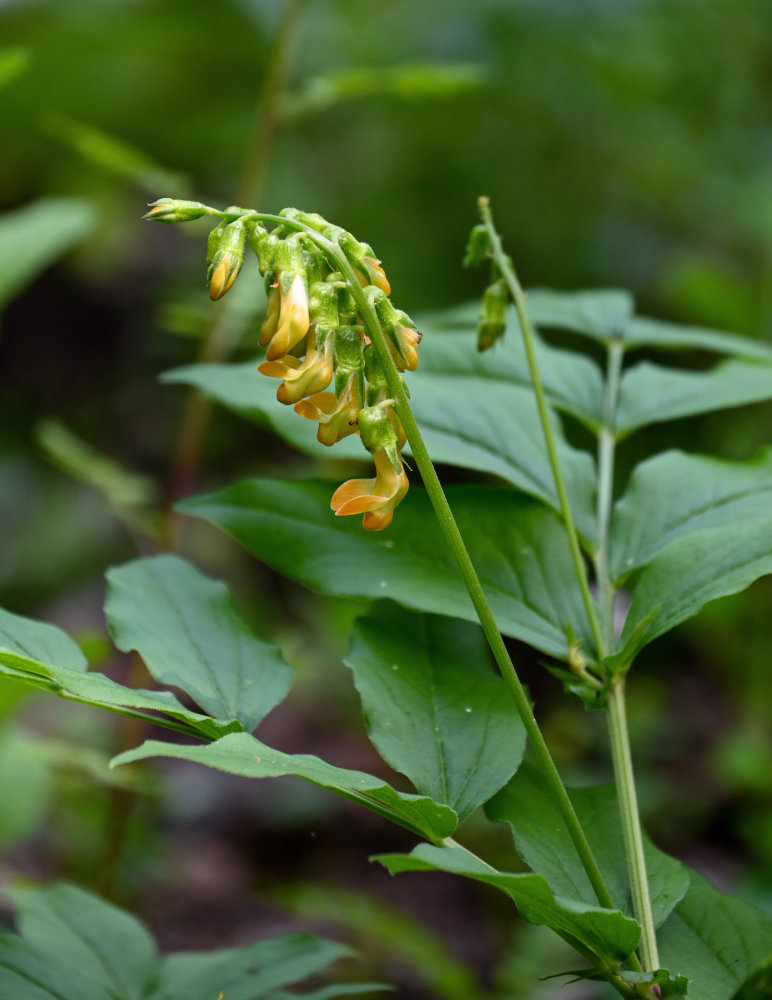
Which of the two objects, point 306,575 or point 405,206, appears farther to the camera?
point 405,206

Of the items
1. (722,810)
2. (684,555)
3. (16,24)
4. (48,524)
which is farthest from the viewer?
(16,24)

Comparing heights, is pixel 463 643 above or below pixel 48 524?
above

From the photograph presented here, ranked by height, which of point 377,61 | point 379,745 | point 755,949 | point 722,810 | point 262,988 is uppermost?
point 377,61

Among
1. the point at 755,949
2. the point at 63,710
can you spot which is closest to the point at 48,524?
the point at 63,710

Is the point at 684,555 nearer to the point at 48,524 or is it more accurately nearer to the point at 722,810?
the point at 722,810

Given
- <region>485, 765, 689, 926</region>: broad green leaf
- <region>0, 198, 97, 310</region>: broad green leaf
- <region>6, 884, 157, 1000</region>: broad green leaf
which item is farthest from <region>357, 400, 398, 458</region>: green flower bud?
<region>0, 198, 97, 310</region>: broad green leaf

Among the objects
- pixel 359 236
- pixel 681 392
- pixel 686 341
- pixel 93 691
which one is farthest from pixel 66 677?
pixel 359 236
